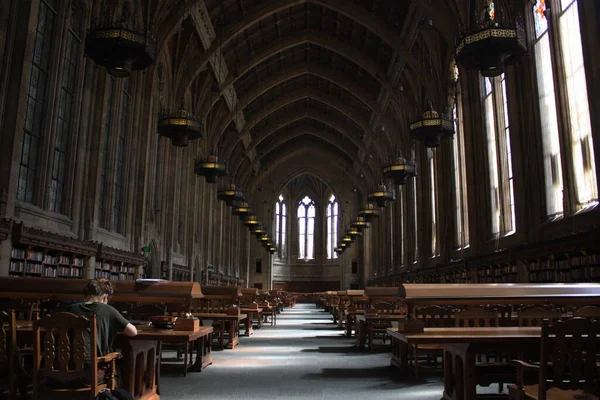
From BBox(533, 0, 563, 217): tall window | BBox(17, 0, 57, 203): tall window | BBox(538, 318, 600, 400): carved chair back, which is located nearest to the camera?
BBox(538, 318, 600, 400): carved chair back

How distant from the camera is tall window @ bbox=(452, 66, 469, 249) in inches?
763

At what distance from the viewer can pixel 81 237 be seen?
14117mm

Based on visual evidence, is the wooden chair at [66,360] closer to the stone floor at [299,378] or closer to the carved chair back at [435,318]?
the stone floor at [299,378]

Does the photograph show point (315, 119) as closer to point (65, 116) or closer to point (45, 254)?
point (65, 116)

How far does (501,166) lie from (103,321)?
13727 millimetres

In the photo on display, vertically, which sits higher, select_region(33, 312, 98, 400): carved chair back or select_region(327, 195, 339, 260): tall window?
select_region(327, 195, 339, 260): tall window

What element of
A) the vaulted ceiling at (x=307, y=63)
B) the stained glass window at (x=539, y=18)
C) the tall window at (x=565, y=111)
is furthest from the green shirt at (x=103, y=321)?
the vaulted ceiling at (x=307, y=63)

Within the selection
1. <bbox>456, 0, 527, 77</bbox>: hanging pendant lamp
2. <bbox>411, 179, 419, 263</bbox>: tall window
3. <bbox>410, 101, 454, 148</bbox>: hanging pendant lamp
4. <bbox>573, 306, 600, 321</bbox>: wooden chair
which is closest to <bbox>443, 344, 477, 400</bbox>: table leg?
<bbox>573, 306, 600, 321</bbox>: wooden chair

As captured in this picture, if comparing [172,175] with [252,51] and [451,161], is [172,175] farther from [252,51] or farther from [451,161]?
[451,161]

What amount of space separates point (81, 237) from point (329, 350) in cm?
758

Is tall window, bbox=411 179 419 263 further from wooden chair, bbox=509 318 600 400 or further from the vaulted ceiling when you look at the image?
wooden chair, bbox=509 318 600 400

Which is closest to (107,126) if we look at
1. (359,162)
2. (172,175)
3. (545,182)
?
(172,175)

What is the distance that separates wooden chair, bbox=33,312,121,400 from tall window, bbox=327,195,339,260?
146 ft

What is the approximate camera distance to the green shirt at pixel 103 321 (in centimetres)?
391
